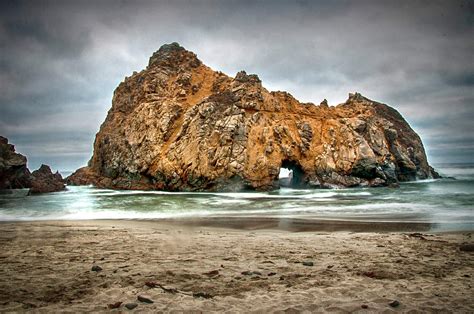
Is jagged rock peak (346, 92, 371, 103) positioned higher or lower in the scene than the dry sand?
higher

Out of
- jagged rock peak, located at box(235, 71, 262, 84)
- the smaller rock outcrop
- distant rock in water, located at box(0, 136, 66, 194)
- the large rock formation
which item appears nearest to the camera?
the smaller rock outcrop

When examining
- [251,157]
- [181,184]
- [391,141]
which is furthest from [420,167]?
[181,184]

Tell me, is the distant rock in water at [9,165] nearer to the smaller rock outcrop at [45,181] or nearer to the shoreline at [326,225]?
the smaller rock outcrop at [45,181]

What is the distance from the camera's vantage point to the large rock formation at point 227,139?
1471 inches

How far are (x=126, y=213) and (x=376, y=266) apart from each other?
15.5 metres

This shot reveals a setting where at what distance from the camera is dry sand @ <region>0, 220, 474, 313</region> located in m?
4.79

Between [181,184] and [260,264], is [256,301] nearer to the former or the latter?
[260,264]

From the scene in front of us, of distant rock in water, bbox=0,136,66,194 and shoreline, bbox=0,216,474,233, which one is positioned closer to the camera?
shoreline, bbox=0,216,474,233

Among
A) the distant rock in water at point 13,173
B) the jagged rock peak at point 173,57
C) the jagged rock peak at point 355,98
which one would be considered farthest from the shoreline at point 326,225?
the jagged rock peak at point 355,98

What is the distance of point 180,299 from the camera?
495 centimetres

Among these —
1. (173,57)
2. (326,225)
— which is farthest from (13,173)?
(326,225)

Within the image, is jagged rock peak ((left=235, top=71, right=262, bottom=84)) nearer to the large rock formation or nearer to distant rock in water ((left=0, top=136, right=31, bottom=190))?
the large rock formation

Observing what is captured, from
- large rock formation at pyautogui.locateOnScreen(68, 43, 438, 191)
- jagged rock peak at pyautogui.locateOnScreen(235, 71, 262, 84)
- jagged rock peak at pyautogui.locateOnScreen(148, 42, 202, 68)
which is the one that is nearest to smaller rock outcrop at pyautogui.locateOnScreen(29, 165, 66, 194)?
large rock formation at pyautogui.locateOnScreen(68, 43, 438, 191)

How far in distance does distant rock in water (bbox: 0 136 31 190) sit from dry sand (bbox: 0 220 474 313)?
1477 inches
